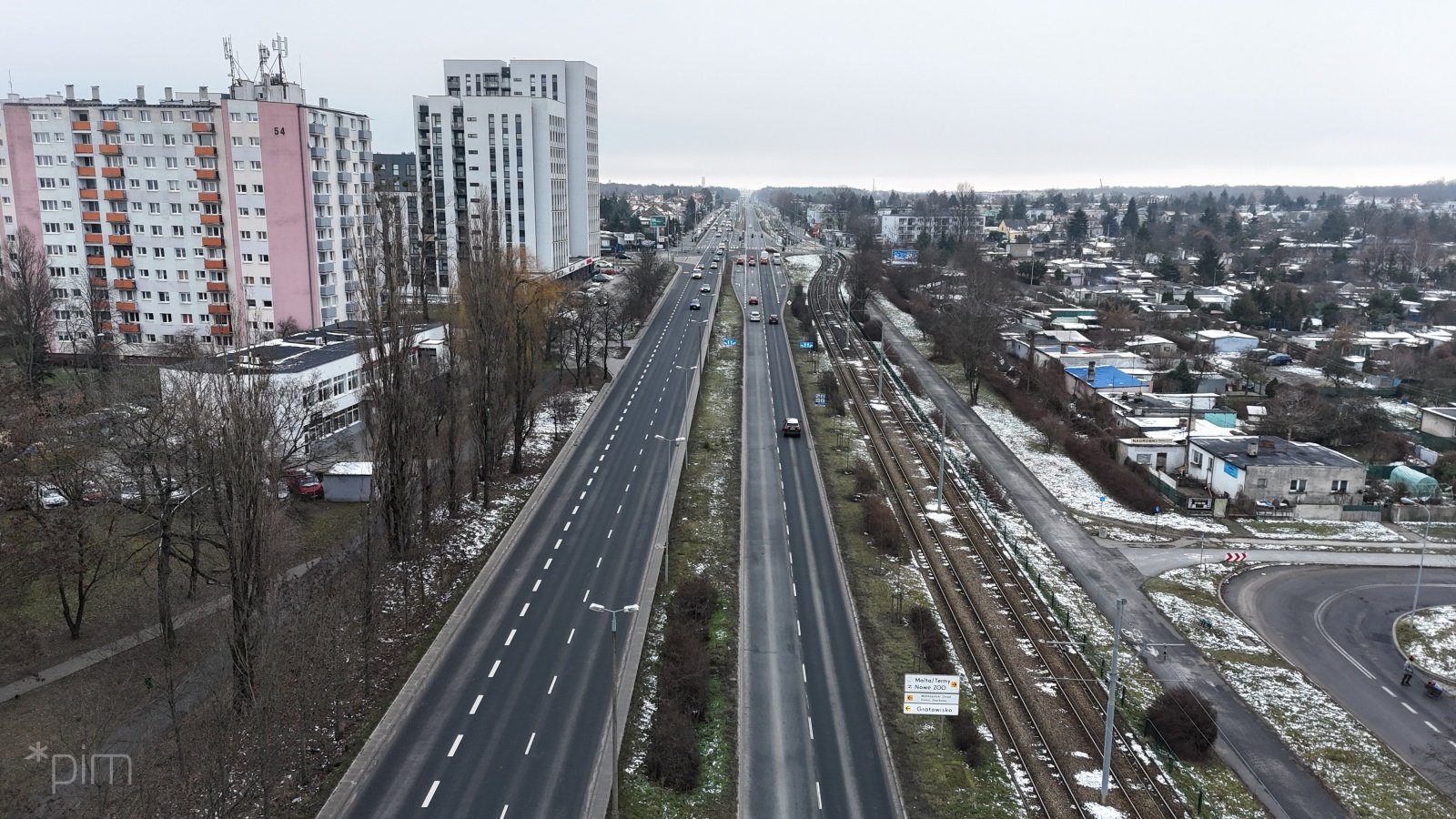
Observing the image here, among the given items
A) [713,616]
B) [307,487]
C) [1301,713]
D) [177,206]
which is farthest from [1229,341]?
[177,206]

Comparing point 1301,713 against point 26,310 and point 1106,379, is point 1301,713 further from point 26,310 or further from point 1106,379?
point 26,310

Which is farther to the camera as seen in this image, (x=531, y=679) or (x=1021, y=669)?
(x=1021, y=669)

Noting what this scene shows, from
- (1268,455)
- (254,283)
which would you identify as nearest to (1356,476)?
(1268,455)

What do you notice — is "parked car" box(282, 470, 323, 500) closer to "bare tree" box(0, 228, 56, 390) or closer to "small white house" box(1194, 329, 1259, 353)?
"bare tree" box(0, 228, 56, 390)

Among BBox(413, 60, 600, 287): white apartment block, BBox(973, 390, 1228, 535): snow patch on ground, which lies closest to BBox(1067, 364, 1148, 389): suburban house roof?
BBox(973, 390, 1228, 535): snow patch on ground

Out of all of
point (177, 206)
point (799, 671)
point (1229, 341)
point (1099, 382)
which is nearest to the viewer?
point (799, 671)

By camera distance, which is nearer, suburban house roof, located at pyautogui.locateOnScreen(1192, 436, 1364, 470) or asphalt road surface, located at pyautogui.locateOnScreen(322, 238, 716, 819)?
asphalt road surface, located at pyautogui.locateOnScreen(322, 238, 716, 819)
